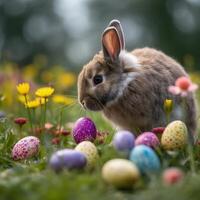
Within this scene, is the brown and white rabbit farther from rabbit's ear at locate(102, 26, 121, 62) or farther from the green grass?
the green grass

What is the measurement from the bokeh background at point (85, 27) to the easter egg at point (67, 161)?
9.19 m

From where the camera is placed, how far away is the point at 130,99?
4016mm

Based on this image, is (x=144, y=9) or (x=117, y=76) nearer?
(x=117, y=76)

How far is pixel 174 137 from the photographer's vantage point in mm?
3322

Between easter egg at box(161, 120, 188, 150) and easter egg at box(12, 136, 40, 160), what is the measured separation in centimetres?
75

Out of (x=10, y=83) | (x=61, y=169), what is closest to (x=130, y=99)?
(x=61, y=169)

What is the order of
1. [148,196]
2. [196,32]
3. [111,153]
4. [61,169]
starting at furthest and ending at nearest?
[196,32] → [111,153] → [61,169] → [148,196]

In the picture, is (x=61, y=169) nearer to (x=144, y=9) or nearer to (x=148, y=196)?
(x=148, y=196)

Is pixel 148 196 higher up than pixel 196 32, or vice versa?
Answer: pixel 148 196

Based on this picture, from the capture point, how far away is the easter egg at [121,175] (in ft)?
8.89

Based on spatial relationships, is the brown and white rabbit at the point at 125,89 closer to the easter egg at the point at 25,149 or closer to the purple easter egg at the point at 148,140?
the easter egg at the point at 25,149

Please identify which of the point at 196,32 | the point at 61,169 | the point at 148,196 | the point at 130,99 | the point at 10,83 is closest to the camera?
the point at 148,196

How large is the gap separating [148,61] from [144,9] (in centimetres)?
858

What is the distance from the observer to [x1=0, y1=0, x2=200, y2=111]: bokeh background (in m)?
12.4
